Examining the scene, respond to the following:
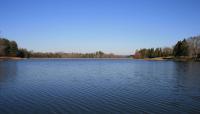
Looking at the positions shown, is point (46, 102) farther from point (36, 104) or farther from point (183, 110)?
point (183, 110)

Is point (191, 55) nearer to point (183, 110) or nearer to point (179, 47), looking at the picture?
point (179, 47)

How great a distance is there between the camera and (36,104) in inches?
583

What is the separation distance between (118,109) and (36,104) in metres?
5.43

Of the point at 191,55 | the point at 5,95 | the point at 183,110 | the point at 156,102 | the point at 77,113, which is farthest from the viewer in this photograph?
the point at 191,55

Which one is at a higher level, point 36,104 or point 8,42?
point 8,42

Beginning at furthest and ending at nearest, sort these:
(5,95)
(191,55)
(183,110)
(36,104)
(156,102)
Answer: (191,55)
(5,95)
(156,102)
(36,104)
(183,110)

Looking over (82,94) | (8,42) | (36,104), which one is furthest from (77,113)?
(8,42)

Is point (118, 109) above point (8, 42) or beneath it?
beneath

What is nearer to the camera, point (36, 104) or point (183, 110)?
point (183, 110)

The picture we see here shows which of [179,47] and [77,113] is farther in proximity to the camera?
[179,47]

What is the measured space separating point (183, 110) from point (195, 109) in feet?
3.05

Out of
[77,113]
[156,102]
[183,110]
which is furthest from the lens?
[156,102]

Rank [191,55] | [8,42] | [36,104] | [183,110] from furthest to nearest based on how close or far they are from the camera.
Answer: [8,42], [191,55], [36,104], [183,110]

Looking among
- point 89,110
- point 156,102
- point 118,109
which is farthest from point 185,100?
point 89,110
